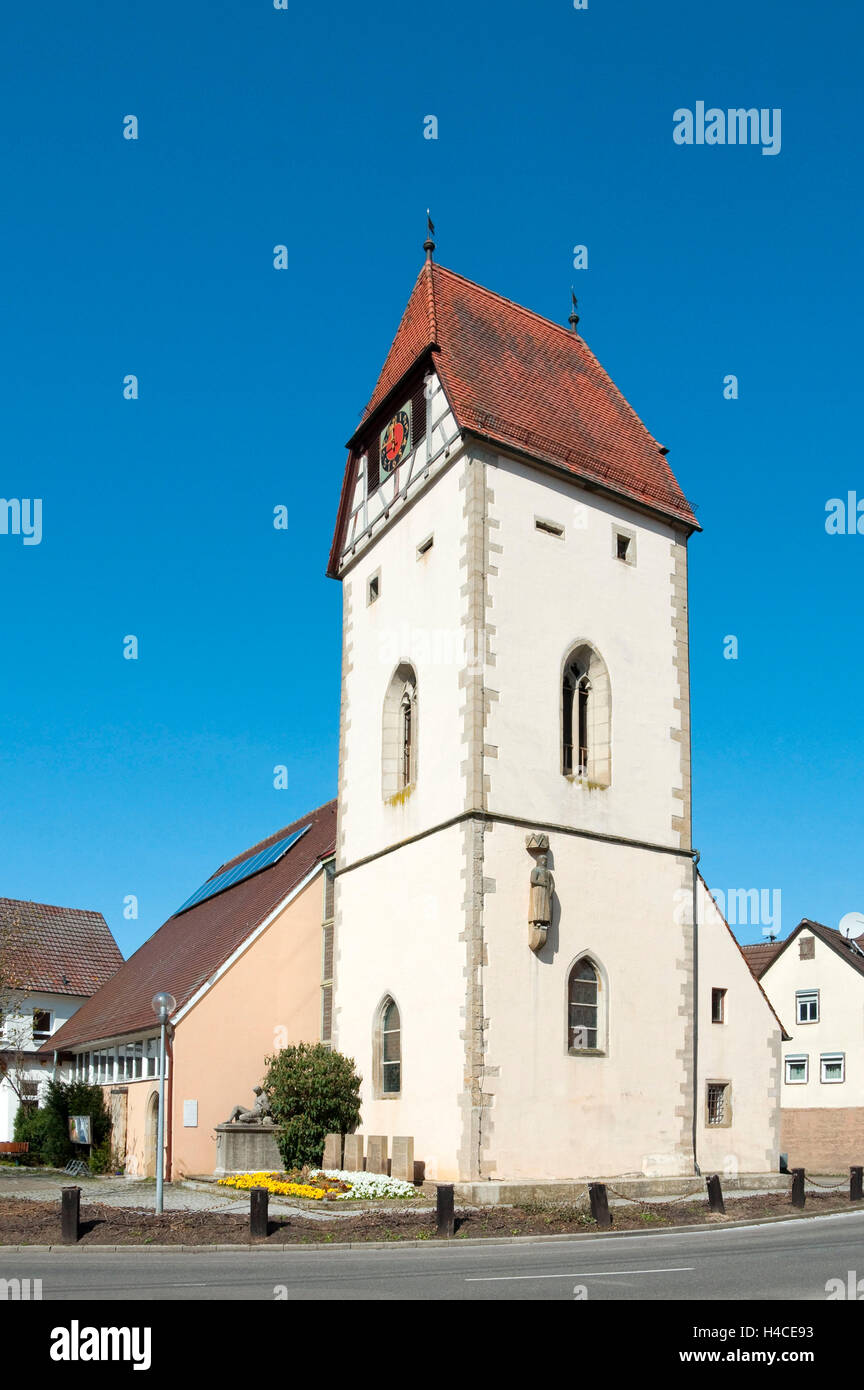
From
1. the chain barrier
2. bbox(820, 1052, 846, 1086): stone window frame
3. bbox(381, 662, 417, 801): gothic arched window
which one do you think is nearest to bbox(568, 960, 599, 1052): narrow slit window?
the chain barrier

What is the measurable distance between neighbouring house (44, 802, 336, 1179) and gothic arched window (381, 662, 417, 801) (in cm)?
450

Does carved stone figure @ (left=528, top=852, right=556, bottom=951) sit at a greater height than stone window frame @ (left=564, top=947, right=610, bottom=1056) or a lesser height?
greater

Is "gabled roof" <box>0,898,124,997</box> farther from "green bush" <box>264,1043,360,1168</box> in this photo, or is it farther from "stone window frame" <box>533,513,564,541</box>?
"stone window frame" <box>533,513,564,541</box>

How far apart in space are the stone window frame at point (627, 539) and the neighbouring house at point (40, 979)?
20723mm

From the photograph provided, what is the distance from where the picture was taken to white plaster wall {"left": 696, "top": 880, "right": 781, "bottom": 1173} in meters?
24.4

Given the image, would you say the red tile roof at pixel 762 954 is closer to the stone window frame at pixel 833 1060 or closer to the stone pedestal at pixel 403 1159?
the stone window frame at pixel 833 1060

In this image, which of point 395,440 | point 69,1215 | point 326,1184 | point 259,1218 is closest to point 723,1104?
point 326,1184

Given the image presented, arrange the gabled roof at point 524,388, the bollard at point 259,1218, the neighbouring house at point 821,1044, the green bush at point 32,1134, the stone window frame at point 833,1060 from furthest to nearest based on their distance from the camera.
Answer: the stone window frame at point 833,1060 < the neighbouring house at point 821,1044 < the green bush at point 32,1134 < the gabled roof at point 524,388 < the bollard at point 259,1218

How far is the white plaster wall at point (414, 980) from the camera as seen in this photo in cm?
2139

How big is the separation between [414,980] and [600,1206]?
21.4 feet

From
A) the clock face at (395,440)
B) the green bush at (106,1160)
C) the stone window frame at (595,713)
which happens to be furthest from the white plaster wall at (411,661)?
the green bush at (106,1160)
